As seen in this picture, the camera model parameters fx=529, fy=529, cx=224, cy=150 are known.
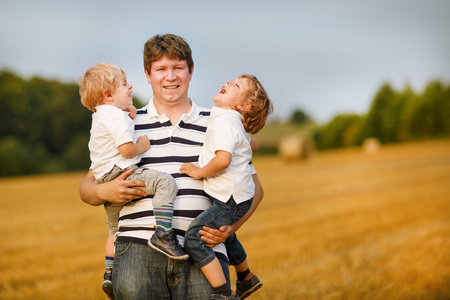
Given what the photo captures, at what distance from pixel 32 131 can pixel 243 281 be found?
35.0 m

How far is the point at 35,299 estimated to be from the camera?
19.5 feet

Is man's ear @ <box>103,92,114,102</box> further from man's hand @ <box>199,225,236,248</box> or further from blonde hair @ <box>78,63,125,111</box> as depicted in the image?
man's hand @ <box>199,225,236,248</box>

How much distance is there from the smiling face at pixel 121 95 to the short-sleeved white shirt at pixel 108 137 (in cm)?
6

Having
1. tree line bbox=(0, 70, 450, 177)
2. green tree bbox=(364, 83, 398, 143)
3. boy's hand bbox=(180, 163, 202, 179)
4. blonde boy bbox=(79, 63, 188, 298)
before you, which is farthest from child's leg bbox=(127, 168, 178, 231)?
green tree bbox=(364, 83, 398, 143)

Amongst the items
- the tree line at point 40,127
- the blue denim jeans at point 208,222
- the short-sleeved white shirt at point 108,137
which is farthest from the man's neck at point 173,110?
the tree line at point 40,127

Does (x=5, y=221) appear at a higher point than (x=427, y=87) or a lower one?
lower

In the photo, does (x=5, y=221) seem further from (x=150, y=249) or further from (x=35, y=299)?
(x=150, y=249)

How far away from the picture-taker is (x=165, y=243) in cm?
273

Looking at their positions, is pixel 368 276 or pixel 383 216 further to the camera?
pixel 383 216

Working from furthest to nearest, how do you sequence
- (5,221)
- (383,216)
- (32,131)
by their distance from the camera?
(32,131)
(5,221)
(383,216)

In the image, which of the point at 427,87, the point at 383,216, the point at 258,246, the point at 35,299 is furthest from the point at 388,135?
the point at 35,299

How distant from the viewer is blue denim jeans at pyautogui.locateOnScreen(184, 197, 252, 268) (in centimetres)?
281

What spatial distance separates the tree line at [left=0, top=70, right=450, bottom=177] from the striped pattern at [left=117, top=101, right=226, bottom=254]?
26472 mm

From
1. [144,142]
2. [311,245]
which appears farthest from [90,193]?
[311,245]
